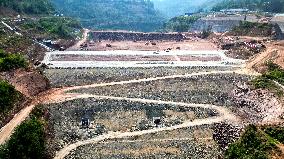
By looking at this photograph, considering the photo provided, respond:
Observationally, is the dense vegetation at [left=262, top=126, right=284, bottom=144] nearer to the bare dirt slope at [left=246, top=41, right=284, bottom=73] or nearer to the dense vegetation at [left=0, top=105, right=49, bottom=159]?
the dense vegetation at [left=0, top=105, right=49, bottom=159]

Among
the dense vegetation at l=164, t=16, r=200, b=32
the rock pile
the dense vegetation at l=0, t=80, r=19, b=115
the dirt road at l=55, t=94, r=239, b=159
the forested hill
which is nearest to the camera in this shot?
the dirt road at l=55, t=94, r=239, b=159

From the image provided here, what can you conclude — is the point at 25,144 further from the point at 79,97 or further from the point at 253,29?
the point at 253,29

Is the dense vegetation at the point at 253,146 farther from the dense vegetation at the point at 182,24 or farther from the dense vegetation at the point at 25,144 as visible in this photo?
the dense vegetation at the point at 182,24

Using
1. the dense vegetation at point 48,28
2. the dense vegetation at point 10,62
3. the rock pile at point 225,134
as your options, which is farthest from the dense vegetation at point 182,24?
the rock pile at point 225,134

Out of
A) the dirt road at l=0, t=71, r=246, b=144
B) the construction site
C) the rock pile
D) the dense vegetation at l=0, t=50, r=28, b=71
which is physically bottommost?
the rock pile

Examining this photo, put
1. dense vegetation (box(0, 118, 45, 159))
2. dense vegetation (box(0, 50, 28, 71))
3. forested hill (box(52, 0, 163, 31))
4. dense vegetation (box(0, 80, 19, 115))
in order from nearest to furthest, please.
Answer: dense vegetation (box(0, 118, 45, 159)) → dense vegetation (box(0, 80, 19, 115)) → dense vegetation (box(0, 50, 28, 71)) → forested hill (box(52, 0, 163, 31))

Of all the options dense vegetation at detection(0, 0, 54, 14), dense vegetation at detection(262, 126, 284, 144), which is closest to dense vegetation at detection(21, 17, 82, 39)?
dense vegetation at detection(0, 0, 54, 14)

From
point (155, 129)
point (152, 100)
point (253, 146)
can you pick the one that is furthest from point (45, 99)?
point (253, 146)
